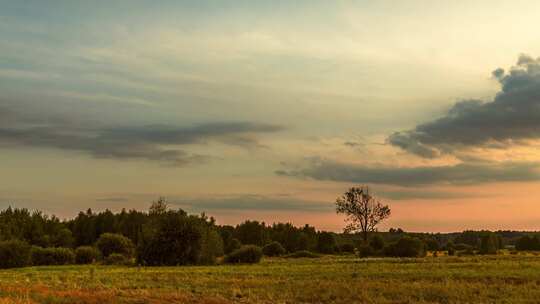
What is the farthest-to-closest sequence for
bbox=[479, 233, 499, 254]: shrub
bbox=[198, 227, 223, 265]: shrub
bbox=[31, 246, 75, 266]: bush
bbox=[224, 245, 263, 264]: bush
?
bbox=[479, 233, 499, 254]: shrub, bbox=[31, 246, 75, 266]: bush, bbox=[198, 227, 223, 265]: shrub, bbox=[224, 245, 263, 264]: bush

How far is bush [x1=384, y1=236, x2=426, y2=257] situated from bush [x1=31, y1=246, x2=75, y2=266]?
4831 cm

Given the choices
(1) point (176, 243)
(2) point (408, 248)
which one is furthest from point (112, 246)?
(2) point (408, 248)

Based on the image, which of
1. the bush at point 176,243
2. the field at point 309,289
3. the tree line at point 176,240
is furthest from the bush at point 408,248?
the field at point 309,289

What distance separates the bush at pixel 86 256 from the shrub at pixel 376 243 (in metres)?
44.1

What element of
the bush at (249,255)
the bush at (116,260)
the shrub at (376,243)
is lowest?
the bush at (116,260)

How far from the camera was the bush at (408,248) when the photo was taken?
91375 mm

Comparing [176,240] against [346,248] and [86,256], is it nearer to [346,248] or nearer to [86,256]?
[86,256]

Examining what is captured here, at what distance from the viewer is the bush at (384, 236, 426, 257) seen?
300 feet

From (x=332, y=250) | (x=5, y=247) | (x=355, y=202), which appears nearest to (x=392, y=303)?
(x=5, y=247)

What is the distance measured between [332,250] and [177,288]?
9427cm

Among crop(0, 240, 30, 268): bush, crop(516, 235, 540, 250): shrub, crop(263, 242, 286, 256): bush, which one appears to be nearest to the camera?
crop(0, 240, 30, 268): bush

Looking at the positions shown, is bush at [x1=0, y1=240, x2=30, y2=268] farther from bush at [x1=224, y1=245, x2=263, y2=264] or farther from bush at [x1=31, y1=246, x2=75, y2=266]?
bush at [x1=224, y1=245, x2=263, y2=264]

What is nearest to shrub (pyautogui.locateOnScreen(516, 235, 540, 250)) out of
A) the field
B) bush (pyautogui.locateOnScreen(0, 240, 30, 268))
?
the field

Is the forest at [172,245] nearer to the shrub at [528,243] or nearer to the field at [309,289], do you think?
the shrub at [528,243]
